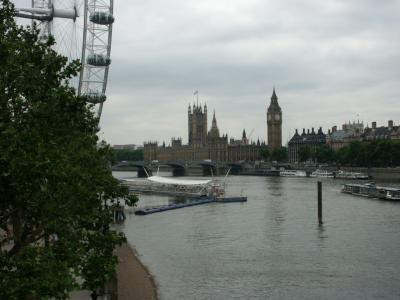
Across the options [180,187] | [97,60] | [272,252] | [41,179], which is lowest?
[272,252]

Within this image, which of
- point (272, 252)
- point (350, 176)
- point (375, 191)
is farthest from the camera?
point (350, 176)

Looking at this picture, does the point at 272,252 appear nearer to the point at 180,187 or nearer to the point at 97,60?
the point at 97,60

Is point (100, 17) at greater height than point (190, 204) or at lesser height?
greater

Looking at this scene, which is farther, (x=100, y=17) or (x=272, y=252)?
(x=100, y=17)

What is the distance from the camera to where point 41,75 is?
1506 cm

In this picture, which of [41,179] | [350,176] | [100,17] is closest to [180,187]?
[100,17]

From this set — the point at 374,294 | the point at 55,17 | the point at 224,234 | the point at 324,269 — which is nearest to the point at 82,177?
the point at 374,294

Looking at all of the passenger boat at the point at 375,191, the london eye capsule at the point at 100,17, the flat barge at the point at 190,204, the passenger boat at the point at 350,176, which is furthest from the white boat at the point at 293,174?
the london eye capsule at the point at 100,17

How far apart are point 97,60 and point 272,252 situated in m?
24.4

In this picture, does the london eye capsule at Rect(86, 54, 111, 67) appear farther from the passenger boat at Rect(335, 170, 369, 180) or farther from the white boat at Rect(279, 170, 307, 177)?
the white boat at Rect(279, 170, 307, 177)

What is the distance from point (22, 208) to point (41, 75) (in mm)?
3657

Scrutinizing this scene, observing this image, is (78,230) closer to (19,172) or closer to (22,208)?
(22,208)

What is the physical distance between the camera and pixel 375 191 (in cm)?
7750

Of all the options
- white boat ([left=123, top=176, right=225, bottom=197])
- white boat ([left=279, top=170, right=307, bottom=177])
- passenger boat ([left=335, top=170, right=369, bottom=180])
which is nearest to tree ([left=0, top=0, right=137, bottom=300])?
white boat ([left=123, top=176, right=225, bottom=197])
